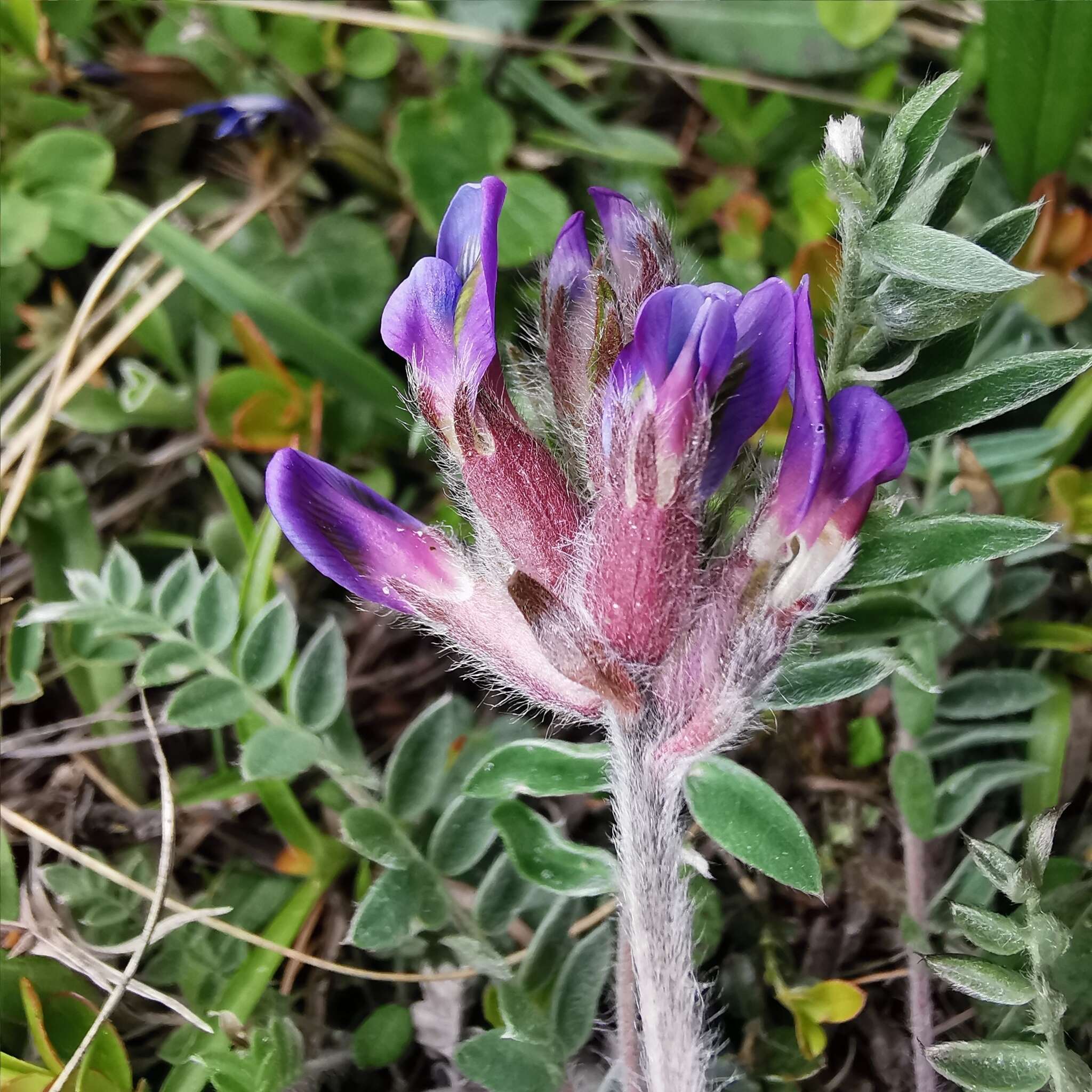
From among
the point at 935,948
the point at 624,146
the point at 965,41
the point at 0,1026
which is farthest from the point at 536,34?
the point at 0,1026

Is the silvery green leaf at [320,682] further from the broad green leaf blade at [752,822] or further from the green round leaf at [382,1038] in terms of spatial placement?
the broad green leaf blade at [752,822]

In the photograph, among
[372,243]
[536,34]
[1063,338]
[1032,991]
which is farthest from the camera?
[536,34]

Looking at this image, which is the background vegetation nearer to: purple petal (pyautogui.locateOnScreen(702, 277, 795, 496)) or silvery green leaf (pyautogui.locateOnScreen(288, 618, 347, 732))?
silvery green leaf (pyautogui.locateOnScreen(288, 618, 347, 732))

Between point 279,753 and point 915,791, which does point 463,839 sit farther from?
point 915,791

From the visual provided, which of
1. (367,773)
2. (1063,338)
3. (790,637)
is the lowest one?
(367,773)

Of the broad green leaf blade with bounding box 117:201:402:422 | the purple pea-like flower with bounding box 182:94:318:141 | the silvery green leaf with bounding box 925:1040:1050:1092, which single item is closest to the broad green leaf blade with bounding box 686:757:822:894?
the silvery green leaf with bounding box 925:1040:1050:1092

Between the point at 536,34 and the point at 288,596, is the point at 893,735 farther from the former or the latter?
the point at 536,34
